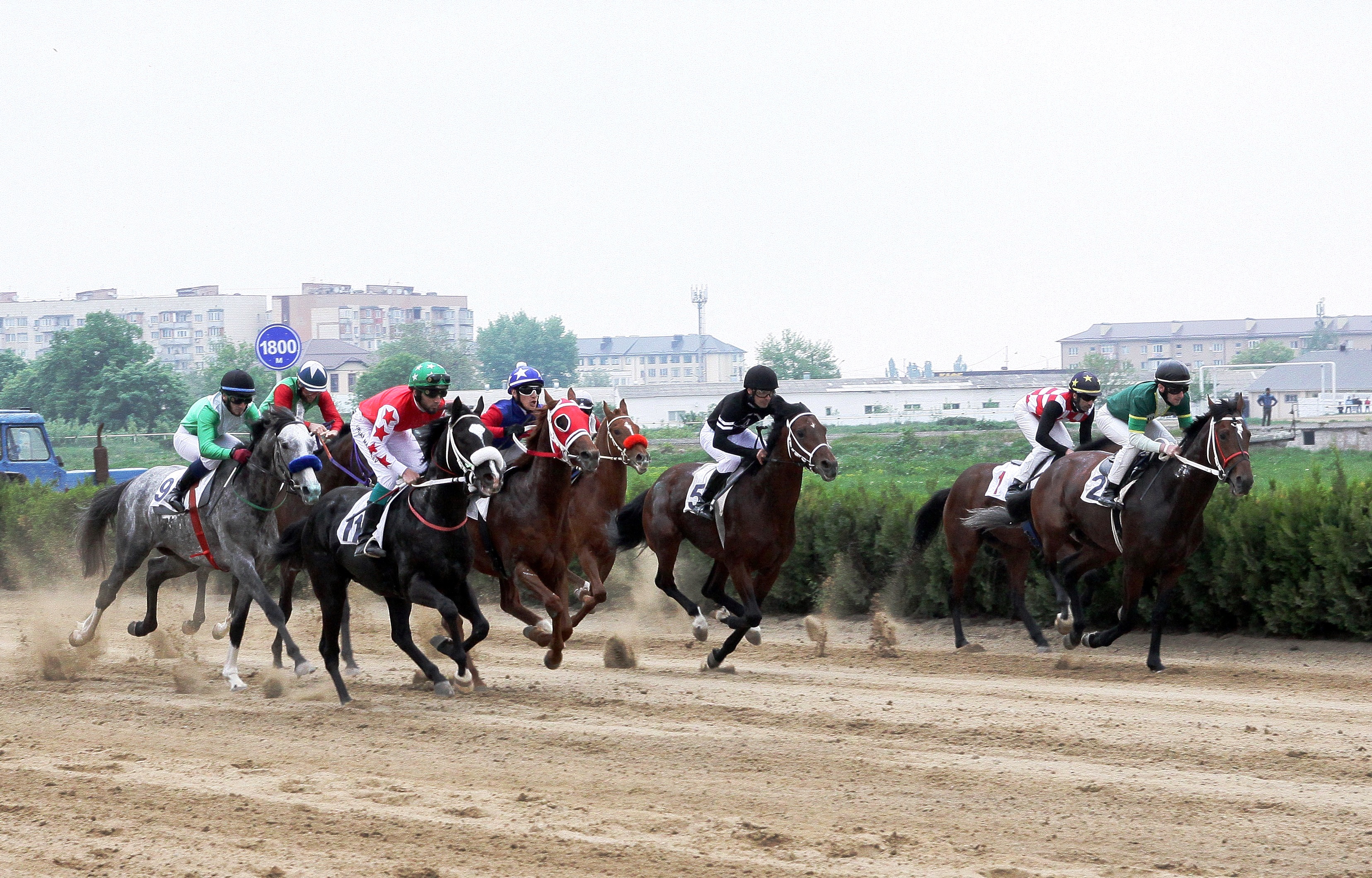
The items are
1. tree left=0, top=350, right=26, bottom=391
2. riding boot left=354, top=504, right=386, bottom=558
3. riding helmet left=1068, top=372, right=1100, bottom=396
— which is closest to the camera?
riding boot left=354, top=504, right=386, bottom=558

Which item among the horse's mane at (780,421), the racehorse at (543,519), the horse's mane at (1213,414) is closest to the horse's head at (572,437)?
the racehorse at (543,519)

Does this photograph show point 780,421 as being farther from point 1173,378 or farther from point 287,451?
point 287,451

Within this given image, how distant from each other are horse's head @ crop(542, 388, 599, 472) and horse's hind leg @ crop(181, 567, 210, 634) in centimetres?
303

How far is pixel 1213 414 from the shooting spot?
29.9 feet

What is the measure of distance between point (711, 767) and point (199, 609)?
6.15 m

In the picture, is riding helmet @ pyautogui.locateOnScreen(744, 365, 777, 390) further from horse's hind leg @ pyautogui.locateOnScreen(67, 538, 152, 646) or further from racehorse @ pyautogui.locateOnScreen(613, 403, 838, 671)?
horse's hind leg @ pyautogui.locateOnScreen(67, 538, 152, 646)

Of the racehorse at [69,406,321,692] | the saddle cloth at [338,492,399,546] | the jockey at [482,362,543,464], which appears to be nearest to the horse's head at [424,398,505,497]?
the saddle cloth at [338,492,399,546]

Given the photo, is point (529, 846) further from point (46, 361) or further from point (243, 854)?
point (46, 361)

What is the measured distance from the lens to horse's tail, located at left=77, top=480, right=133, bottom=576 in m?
11.0

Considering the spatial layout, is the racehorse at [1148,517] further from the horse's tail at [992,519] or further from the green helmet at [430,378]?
the green helmet at [430,378]

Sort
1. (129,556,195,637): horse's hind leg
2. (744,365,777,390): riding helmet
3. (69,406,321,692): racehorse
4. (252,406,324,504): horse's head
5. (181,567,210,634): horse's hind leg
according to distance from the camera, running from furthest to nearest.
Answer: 1. (181,567,210,634): horse's hind leg
2. (129,556,195,637): horse's hind leg
3. (744,365,777,390): riding helmet
4. (69,406,321,692): racehorse
5. (252,406,324,504): horse's head

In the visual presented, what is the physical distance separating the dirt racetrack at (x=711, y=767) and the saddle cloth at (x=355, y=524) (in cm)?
108

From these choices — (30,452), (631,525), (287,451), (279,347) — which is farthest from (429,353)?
(287,451)

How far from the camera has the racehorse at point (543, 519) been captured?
29.3ft
